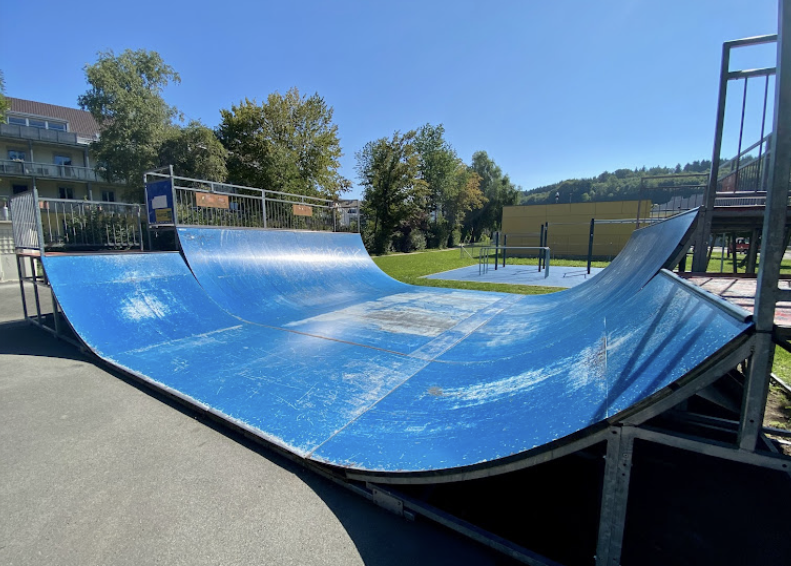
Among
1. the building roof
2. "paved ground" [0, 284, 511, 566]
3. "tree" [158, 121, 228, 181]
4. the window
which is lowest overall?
"paved ground" [0, 284, 511, 566]

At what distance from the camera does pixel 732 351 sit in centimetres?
135

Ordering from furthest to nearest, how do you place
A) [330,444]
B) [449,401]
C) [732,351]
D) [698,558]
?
[449,401], [330,444], [698,558], [732,351]

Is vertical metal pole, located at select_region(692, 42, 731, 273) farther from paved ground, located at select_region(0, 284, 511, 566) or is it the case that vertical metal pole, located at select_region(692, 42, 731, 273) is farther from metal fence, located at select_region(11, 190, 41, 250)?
A: metal fence, located at select_region(11, 190, 41, 250)

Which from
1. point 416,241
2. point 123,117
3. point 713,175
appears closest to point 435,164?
point 416,241

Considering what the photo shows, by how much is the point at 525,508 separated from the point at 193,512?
2.13 meters

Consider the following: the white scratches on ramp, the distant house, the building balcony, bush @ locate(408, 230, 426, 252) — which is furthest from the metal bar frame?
the building balcony

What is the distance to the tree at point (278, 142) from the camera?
2162 cm

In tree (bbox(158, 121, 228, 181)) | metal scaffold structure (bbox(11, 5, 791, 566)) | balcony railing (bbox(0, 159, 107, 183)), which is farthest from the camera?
balcony railing (bbox(0, 159, 107, 183))

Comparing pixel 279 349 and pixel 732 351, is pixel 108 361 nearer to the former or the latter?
pixel 279 349

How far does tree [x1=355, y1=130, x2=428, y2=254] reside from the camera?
31.0 m

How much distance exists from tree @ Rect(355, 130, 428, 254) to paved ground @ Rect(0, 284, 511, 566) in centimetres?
2749

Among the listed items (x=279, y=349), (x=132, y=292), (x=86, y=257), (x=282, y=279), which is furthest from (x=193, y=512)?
(x=282, y=279)

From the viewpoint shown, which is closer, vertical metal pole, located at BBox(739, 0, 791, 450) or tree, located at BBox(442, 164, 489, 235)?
vertical metal pole, located at BBox(739, 0, 791, 450)

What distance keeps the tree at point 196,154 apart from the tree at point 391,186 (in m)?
13.2
